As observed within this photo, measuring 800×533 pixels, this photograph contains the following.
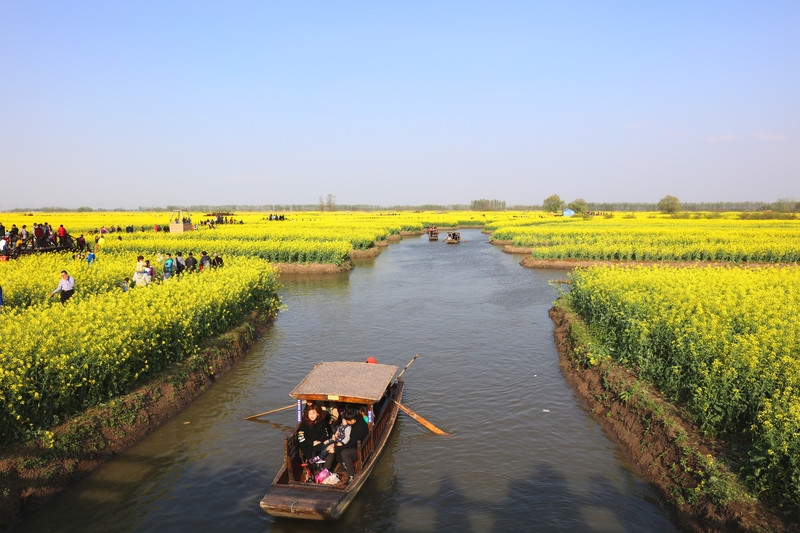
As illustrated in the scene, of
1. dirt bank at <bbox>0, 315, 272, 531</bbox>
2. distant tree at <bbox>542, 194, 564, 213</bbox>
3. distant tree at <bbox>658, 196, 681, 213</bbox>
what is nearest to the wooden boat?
dirt bank at <bbox>0, 315, 272, 531</bbox>

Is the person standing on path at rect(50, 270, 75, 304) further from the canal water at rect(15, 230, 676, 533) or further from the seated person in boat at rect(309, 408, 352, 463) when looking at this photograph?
the seated person in boat at rect(309, 408, 352, 463)

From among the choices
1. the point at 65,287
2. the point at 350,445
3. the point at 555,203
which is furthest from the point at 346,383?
the point at 555,203

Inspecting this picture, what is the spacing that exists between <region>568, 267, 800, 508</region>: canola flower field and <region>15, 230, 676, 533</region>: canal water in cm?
225

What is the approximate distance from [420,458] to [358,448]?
2645 millimetres

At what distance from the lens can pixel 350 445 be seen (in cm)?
1009

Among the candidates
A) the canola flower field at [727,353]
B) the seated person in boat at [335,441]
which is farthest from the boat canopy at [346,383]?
the canola flower field at [727,353]

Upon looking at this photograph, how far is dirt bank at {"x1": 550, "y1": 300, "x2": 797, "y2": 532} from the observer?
8.12 m

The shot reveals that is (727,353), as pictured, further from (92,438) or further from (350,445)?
(92,438)

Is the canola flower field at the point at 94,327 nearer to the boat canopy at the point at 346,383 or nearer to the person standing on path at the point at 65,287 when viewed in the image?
the person standing on path at the point at 65,287

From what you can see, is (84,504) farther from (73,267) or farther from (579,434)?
(73,267)

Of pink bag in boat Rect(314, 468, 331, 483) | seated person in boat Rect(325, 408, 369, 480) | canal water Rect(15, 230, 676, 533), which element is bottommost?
canal water Rect(15, 230, 676, 533)

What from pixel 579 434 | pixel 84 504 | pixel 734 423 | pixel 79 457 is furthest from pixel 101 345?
pixel 734 423

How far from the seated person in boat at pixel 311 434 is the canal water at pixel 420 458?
1.42m

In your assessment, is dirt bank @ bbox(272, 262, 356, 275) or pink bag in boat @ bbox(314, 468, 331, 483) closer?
pink bag in boat @ bbox(314, 468, 331, 483)
